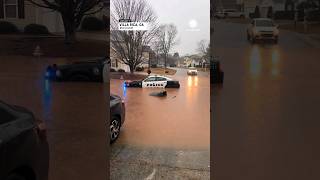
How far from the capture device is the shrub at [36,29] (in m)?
4.69

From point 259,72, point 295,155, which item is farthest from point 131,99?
→ point 295,155

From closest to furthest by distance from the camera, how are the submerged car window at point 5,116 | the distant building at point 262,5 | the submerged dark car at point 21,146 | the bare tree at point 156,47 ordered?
1. the submerged dark car at point 21,146
2. the submerged car window at point 5,116
3. the distant building at point 262,5
4. the bare tree at point 156,47

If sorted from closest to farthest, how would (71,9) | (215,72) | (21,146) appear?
(21,146) → (215,72) → (71,9)

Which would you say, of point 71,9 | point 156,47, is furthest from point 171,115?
point 71,9

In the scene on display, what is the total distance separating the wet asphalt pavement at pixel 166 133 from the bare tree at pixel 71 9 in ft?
1.95

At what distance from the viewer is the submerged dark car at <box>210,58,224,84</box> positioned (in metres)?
4.64

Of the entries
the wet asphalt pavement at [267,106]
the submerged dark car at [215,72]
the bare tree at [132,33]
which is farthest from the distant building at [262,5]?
the bare tree at [132,33]

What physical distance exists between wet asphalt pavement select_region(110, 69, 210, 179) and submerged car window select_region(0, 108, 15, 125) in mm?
1063

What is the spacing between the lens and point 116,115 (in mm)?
4867

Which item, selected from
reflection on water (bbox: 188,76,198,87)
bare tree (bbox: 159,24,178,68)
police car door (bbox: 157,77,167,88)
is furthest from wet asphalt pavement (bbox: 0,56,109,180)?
reflection on water (bbox: 188,76,198,87)

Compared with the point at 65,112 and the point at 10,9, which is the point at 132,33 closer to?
the point at 65,112

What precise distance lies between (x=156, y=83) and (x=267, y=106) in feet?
3.35

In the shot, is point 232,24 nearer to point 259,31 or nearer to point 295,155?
point 259,31

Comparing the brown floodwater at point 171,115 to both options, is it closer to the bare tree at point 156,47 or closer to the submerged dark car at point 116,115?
the submerged dark car at point 116,115
